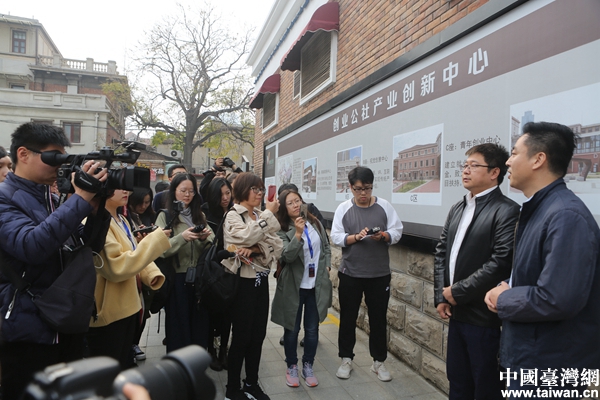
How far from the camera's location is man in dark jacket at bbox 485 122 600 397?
164cm

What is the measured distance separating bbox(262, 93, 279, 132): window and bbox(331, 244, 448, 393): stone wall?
6958mm

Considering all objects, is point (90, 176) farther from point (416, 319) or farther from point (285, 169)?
point (285, 169)

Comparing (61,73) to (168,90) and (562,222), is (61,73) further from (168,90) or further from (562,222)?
(562,222)

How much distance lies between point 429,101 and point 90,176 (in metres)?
2.92

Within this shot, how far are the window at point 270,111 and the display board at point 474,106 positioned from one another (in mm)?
5113

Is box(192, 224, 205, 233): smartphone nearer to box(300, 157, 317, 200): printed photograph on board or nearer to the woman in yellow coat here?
the woman in yellow coat

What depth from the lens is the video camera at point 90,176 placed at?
1.87 meters

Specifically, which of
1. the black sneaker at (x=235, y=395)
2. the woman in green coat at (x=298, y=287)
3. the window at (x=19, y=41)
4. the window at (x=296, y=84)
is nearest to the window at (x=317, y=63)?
the window at (x=296, y=84)

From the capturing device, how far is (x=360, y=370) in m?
3.77

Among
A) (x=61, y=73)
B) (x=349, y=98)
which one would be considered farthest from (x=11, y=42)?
(x=349, y=98)

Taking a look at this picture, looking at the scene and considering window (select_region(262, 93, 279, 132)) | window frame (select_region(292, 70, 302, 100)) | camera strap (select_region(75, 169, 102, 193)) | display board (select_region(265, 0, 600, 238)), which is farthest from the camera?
window (select_region(262, 93, 279, 132))

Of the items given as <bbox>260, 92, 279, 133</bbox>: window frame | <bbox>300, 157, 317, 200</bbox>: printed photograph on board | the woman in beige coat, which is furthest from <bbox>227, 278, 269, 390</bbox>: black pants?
<bbox>260, 92, 279, 133</bbox>: window frame

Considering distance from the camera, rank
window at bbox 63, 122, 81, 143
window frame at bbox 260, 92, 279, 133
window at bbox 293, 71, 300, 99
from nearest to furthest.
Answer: window at bbox 293, 71, 300, 99, window frame at bbox 260, 92, 279, 133, window at bbox 63, 122, 81, 143

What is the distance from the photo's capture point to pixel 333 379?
3590 mm
